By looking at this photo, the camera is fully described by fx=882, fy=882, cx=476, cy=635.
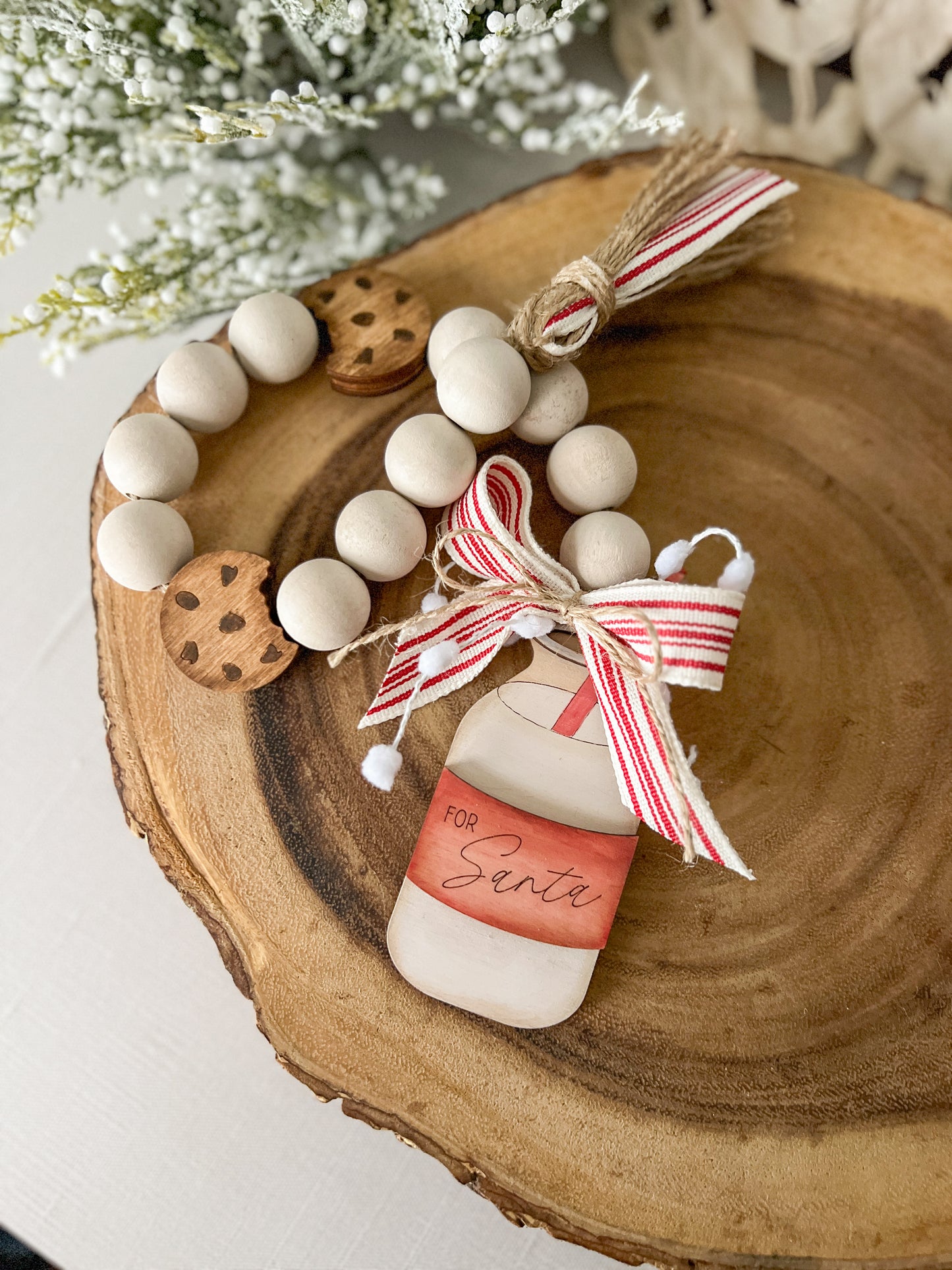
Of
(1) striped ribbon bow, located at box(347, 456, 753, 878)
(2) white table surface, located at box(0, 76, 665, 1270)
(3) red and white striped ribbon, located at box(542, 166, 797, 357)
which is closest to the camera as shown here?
(1) striped ribbon bow, located at box(347, 456, 753, 878)

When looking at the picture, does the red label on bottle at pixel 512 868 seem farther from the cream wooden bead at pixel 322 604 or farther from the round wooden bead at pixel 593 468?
the round wooden bead at pixel 593 468

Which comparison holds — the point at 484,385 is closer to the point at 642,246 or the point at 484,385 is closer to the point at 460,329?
the point at 460,329

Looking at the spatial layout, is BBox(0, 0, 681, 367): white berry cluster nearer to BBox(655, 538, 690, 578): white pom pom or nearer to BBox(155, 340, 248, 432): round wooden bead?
BBox(155, 340, 248, 432): round wooden bead

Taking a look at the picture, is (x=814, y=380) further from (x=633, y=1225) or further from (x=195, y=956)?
(x=195, y=956)

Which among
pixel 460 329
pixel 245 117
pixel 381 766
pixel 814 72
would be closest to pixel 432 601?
pixel 381 766

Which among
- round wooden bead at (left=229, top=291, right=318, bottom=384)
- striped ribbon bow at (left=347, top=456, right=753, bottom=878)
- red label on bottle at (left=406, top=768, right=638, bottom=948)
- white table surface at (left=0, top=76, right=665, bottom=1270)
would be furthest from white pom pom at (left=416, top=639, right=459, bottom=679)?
white table surface at (left=0, top=76, right=665, bottom=1270)

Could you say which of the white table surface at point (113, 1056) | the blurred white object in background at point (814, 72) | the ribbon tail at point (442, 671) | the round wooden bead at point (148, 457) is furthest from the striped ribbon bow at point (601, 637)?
the blurred white object in background at point (814, 72)
